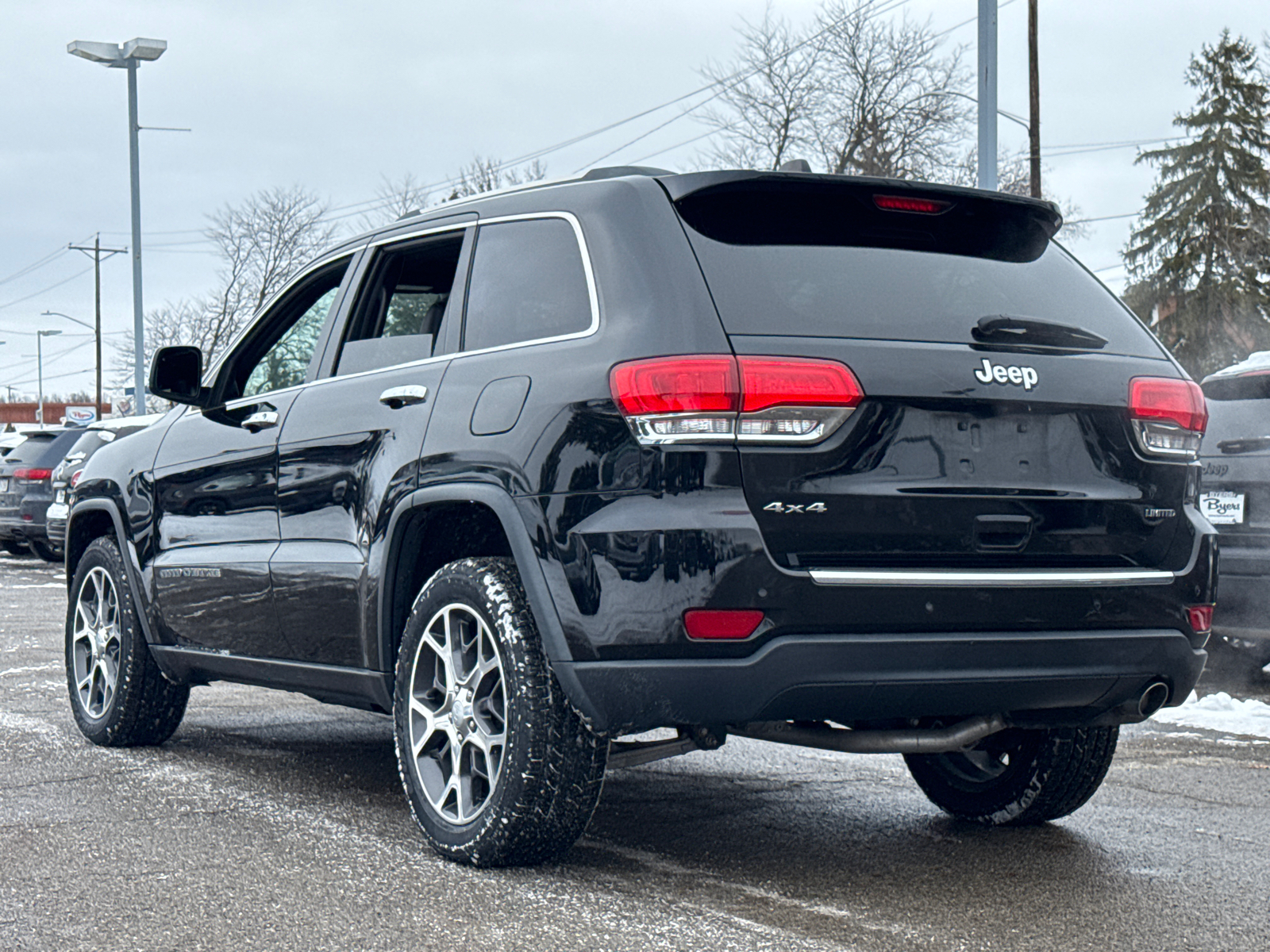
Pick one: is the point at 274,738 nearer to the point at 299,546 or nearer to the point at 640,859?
the point at 299,546

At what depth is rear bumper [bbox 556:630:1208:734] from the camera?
12.2 ft

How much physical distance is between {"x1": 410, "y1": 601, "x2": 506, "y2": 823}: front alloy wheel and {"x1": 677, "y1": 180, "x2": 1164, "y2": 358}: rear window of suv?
110cm

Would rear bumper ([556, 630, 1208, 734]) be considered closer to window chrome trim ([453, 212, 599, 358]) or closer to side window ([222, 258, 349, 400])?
window chrome trim ([453, 212, 599, 358])

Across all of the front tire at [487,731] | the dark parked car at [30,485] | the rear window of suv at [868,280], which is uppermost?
the rear window of suv at [868,280]

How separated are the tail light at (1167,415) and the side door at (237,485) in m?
2.53

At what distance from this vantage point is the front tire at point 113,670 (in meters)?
6.11

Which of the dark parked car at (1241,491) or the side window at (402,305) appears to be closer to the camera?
the side window at (402,305)

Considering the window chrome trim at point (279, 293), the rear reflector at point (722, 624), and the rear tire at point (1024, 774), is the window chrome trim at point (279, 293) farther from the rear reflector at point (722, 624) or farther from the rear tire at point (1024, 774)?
the rear tire at point (1024, 774)

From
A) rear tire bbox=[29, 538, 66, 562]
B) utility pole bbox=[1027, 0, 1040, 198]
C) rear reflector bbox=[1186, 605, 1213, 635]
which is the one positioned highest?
utility pole bbox=[1027, 0, 1040, 198]

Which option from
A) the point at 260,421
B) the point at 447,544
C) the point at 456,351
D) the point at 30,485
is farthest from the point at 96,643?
the point at 30,485

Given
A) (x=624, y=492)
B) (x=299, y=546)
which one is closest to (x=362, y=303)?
(x=299, y=546)

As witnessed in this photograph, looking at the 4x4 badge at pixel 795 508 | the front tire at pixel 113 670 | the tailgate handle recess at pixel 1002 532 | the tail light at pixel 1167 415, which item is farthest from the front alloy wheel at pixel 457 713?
the front tire at pixel 113 670

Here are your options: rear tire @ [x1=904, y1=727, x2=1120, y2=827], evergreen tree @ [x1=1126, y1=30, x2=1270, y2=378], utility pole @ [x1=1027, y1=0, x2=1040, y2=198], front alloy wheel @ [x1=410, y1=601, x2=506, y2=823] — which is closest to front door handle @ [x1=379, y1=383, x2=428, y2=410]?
front alloy wheel @ [x1=410, y1=601, x2=506, y2=823]

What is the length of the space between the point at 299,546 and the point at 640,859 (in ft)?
4.85
